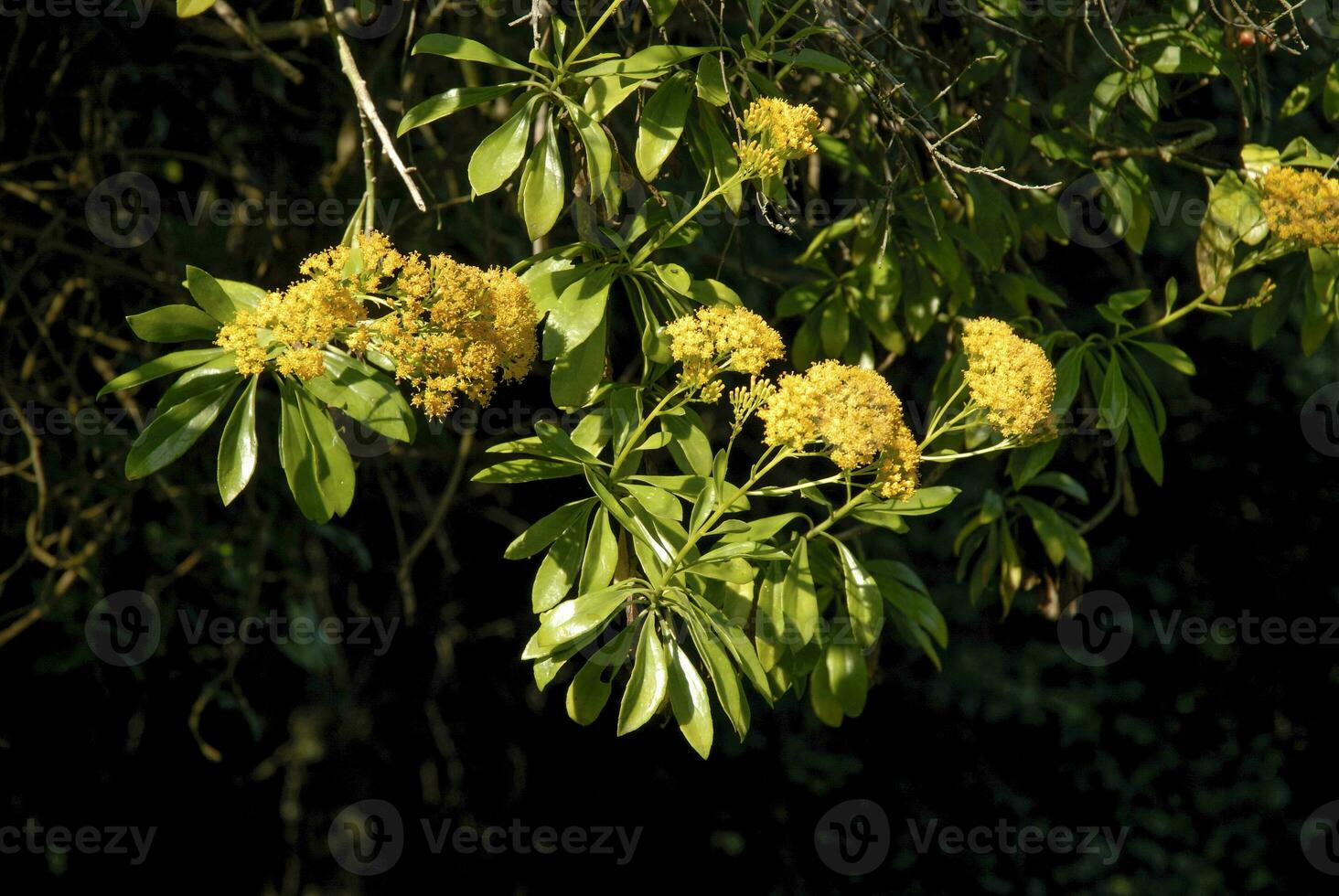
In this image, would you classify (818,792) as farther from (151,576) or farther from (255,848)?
(151,576)

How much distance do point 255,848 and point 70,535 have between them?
1.22 m

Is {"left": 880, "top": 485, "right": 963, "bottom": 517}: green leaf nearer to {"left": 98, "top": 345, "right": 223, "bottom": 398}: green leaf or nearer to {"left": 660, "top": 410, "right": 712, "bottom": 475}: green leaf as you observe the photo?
{"left": 660, "top": 410, "right": 712, "bottom": 475}: green leaf

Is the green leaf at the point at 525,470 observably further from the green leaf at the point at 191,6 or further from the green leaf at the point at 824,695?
the green leaf at the point at 191,6

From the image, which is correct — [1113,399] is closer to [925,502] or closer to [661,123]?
[925,502]

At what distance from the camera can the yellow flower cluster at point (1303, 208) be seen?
1.70 metres

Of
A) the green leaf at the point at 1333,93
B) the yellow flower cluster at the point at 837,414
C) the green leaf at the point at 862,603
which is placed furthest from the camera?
the green leaf at the point at 1333,93

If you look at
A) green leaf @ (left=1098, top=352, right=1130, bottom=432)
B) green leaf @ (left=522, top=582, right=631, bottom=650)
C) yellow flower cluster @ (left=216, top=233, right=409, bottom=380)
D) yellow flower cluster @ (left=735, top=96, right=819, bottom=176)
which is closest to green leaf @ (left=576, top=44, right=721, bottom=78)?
yellow flower cluster @ (left=735, top=96, right=819, bottom=176)

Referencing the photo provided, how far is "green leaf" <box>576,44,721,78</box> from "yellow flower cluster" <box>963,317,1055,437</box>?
0.46 m

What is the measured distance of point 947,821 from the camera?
13.5ft

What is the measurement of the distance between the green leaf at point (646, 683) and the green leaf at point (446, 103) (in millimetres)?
551

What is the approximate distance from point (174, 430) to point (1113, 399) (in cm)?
122

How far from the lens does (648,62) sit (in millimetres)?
1455

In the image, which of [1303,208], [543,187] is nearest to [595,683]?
[543,187]

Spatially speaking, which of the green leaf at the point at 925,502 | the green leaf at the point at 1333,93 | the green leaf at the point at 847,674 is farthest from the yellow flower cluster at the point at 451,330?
the green leaf at the point at 1333,93
